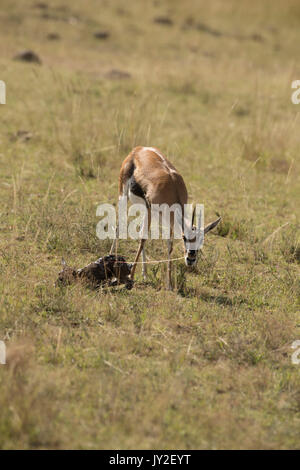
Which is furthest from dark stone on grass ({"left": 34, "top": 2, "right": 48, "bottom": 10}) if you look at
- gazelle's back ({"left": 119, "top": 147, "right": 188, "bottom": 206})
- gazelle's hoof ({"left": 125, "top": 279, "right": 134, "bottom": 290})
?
gazelle's hoof ({"left": 125, "top": 279, "right": 134, "bottom": 290})

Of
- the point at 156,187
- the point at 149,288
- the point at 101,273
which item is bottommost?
the point at 149,288

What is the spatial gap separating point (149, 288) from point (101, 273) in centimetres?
50

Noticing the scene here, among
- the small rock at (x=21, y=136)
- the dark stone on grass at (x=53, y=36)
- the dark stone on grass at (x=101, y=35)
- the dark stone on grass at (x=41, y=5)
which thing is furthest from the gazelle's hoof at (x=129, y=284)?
the dark stone on grass at (x=41, y=5)

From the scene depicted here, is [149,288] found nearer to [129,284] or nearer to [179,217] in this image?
[129,284]

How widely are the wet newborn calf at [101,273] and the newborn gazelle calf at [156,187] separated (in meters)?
0.17

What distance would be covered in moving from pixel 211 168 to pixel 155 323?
4.82 m

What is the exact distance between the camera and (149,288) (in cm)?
597

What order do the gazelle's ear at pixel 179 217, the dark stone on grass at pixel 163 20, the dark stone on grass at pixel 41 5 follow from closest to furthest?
the gazelle's ear at pixel 179 217
the dark stone on grass at pixel 41 5
the dark stone on grass at pixel 163 20

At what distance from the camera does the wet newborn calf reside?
5758 millimetres

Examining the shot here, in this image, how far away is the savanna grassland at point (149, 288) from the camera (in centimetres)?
408

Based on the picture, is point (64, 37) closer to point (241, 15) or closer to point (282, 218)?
point (241, 15)

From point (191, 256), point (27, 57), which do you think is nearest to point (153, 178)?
point (191, 256)

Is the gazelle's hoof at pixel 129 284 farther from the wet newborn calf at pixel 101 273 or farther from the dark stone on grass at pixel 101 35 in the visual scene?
the dark stone on grass at pixel 101 35

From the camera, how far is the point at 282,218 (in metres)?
8.20
